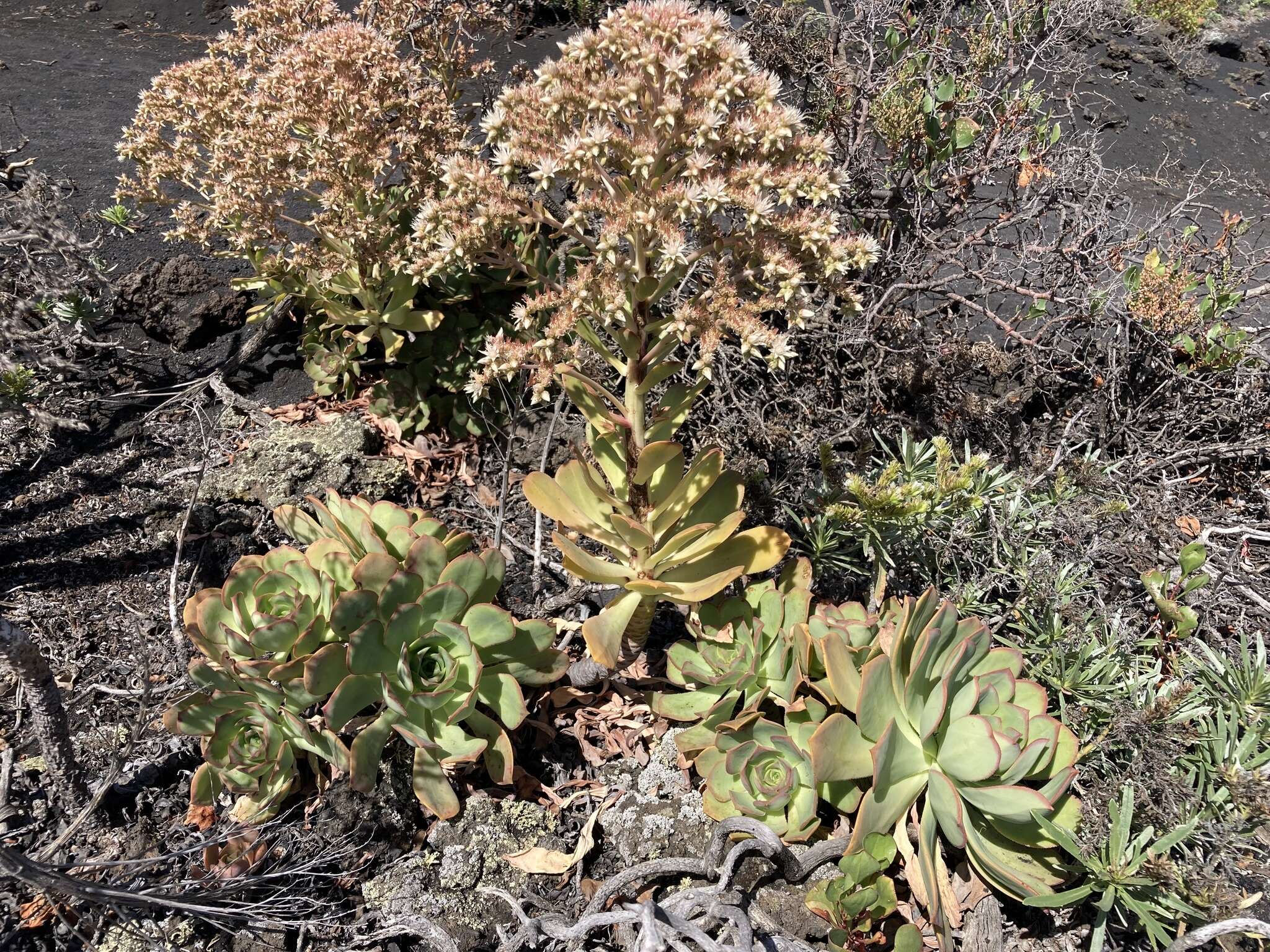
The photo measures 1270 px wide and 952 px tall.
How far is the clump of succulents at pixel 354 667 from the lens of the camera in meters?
1.98

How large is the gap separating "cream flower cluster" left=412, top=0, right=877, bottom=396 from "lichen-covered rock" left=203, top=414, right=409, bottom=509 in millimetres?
1230

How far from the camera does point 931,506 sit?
8.05 ft

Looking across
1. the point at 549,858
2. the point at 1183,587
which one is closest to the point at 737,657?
the point at 549,858

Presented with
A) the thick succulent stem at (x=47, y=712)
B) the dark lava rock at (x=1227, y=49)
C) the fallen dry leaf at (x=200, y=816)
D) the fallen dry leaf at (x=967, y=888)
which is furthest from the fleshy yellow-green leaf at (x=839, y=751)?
the dark lava rock at (x=1227, y=49)

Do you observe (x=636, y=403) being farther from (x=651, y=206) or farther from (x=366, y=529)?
(x=366, y=529)

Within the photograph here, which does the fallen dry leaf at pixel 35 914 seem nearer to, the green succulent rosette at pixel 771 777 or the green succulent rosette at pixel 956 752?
the green succulent rosette at pixel 771 777

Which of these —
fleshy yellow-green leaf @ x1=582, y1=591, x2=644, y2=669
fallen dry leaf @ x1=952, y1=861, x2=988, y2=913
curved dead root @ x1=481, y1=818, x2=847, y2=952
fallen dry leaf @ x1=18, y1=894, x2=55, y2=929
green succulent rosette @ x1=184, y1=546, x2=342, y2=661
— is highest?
green succulent rosette @ x1=184, y1=546, x2=342, y2=661

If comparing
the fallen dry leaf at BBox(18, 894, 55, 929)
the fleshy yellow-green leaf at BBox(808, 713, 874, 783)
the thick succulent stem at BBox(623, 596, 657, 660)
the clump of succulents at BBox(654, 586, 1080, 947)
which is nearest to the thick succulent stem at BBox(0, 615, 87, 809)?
the fallen dry leaf at BBox(18, 894, 55, 929)

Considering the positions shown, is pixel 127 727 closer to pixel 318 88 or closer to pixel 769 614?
pixel 769 614

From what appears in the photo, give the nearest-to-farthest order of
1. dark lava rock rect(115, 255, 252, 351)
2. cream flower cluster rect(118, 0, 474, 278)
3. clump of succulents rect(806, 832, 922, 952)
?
clump of succulents rect(806, 832, 922, 952)
cream flower cluster rect(118, 0, 474, 278)
dark lava rock rect(115, 255, 252, 351)

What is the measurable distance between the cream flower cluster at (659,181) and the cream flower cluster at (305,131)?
84 centimetres

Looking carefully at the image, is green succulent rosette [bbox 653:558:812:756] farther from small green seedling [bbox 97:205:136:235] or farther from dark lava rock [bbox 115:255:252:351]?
small green seedling [bbox 97:205:136:235]

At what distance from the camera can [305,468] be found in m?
3.01

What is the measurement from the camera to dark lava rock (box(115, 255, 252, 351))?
3592 millimetres
